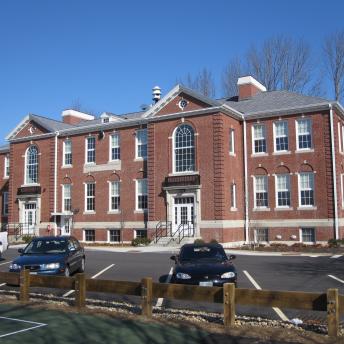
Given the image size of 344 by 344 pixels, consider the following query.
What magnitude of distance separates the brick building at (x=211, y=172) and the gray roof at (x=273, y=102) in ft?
0.28

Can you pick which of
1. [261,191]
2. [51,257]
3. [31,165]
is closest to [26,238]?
[31,165]

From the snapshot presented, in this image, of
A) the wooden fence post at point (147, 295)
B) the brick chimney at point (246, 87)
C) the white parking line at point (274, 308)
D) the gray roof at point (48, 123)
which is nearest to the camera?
the wooden fence post at point (147, 295)

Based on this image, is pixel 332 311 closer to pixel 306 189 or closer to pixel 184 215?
pixel 306 189

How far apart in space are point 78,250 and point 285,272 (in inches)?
300

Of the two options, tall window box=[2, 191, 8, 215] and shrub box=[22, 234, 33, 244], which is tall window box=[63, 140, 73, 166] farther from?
tall window box=[2, 191, 8, 215]

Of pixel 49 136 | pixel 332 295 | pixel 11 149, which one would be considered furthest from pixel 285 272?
pixel 11 149

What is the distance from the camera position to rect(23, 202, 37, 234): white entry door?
42812 mm

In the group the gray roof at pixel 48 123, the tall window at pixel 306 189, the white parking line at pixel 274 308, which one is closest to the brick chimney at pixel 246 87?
the tall window at pixel 306 189

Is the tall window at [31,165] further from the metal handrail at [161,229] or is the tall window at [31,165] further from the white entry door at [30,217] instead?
the metal handrail at [161,229]

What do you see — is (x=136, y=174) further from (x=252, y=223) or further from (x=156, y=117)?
(x=252, y=223)

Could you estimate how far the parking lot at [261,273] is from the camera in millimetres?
11977

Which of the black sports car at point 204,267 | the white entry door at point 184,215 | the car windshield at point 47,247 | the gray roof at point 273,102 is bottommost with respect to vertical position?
the black sports car at point 204,267

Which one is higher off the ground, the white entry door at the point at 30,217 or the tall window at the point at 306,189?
the tall window at the point at 306,189

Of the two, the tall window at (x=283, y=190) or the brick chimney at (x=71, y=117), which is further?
the brick chimney at (x=71, y=117)
